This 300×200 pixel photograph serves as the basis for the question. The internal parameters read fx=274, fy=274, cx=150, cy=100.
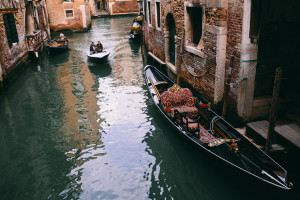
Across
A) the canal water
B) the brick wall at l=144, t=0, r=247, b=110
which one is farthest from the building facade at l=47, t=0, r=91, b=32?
the brick wall at l=144, t=0, r=247, b=110

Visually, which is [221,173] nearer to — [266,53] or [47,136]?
[266,53]

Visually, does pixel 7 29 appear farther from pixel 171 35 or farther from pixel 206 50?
pixel 206 50

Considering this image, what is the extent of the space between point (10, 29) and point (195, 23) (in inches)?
325

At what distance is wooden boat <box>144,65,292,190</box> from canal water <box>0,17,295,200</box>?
21cm

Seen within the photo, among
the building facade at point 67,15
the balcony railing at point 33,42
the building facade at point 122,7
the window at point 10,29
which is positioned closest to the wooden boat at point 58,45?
the balcony railing at point 33,42

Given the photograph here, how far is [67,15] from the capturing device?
2269 centimetres

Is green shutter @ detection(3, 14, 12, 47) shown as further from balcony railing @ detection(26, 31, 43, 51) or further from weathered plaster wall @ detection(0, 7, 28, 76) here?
balcony railing @ detection(26, 31, 43, 51)

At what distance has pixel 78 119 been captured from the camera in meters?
7.48

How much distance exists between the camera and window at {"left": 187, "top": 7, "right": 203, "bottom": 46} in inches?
291

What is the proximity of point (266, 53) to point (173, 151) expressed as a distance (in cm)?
287

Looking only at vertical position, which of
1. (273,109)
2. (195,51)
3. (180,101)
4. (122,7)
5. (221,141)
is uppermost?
(122,7)

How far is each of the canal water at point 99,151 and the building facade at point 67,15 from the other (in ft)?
43.4

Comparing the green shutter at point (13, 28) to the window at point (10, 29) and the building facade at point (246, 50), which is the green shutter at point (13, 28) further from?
the building facade at point (246, 50)

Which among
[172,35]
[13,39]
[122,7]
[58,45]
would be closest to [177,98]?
[172,35]
